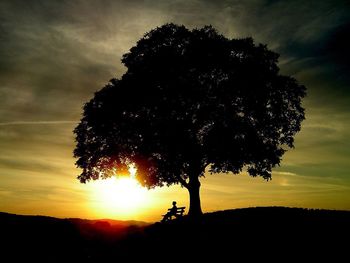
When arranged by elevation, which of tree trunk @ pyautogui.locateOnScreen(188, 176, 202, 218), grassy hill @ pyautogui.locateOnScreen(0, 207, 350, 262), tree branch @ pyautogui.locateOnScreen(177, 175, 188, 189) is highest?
tree branch @ pyautogui.locateOnScreen(177, 175, 188, 189)

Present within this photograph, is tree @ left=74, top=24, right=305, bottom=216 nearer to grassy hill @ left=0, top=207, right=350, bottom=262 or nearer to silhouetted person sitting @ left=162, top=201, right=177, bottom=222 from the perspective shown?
silhouetted person sitting @ left=162, top=201, right=177, bottom=222

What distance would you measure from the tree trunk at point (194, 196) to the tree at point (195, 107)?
103mm

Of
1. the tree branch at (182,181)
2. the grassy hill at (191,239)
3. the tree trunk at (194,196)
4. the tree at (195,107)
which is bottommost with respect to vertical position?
the grassy hill at (191,239)

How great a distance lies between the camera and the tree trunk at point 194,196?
3780 centimetres

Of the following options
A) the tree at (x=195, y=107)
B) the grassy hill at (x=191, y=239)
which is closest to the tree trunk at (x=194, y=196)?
the tree at (x=195, y=107)

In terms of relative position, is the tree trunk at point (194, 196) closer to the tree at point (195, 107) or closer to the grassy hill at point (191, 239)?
the tree at point (195, 107)

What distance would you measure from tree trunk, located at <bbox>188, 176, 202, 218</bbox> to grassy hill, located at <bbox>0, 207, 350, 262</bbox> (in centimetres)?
495

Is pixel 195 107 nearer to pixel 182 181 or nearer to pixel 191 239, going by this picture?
pixel 182 181

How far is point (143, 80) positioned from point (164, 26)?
629 centimetres

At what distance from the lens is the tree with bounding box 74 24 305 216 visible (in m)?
35.9

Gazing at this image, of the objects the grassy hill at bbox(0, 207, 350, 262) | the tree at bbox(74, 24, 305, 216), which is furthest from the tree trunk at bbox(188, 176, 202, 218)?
the grassy hill at bbox(0, 207, 350, 262)

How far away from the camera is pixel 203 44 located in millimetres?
36469

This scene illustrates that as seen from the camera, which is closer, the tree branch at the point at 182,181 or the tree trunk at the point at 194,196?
the tree trunk at the point at 194,196

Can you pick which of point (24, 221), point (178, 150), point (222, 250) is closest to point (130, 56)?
point (178, 150)
